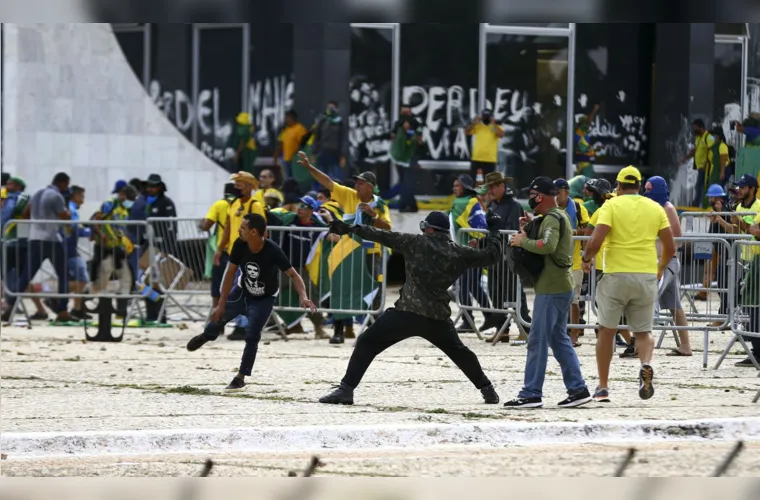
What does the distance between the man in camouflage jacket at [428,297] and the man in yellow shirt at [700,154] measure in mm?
14561

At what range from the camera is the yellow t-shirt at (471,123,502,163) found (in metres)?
24.8

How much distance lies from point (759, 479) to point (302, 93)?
17611mm

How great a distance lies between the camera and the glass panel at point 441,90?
2566 cm

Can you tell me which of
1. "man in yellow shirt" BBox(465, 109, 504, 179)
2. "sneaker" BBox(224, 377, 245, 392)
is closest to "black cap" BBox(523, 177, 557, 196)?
"sneaker" BBox(224, 377, 245, 392)

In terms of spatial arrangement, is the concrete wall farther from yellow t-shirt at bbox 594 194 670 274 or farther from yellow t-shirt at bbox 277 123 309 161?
yellow t-shirt at bbox 594 194 670 274

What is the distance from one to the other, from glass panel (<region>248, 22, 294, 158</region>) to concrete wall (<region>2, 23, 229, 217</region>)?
97 centimetres

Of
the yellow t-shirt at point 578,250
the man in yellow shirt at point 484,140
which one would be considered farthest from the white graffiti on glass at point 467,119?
the yellow t-shirt at point 578,250

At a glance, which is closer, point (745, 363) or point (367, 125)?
point (745, 363)

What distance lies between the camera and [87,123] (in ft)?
82.8

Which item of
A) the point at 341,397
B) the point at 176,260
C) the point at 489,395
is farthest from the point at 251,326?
the point at 176,260

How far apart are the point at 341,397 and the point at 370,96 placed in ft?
47.1

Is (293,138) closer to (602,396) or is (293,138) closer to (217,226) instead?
(217,226)
